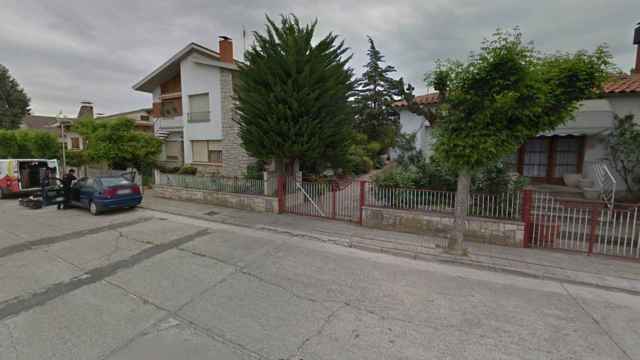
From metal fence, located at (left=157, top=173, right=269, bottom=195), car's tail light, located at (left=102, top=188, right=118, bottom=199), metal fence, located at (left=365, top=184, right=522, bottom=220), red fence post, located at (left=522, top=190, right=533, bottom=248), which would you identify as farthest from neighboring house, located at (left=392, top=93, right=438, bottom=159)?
car's tail light, located at (left=102, top=188, right=118, bottom=199)

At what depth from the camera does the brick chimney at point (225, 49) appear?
1432 cm

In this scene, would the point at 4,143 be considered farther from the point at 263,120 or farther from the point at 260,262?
the point at 260,262

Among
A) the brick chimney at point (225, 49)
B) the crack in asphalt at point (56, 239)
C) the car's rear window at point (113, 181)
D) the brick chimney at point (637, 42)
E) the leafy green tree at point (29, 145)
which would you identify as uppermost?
the brick chimney at point (225, 49)

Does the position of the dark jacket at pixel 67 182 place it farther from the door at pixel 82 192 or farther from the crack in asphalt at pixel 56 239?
the crack in asphalt at pixel 56 239

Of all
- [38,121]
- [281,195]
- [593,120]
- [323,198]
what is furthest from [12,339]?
[38,121]

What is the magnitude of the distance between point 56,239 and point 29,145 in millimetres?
17163

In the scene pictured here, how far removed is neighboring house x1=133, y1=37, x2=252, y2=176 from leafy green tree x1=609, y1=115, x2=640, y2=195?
14011 mm

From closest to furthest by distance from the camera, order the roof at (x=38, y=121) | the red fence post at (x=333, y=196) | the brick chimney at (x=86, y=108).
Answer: the red fence post at (x=333, y=196), the brick chimney at (x=86, y=108), the roof at (x=38, y=121)

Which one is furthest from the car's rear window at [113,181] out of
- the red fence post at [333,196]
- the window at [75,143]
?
the window at [75,143]

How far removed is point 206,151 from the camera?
50.2ft

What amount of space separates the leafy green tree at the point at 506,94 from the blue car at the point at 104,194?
33.7 feet

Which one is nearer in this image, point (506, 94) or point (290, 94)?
point (506, 94)

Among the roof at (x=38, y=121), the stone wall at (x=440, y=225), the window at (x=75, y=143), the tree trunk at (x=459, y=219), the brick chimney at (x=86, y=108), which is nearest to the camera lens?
the tree trunk at (x=459, y=219)

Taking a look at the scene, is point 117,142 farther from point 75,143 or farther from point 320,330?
point 75,143
